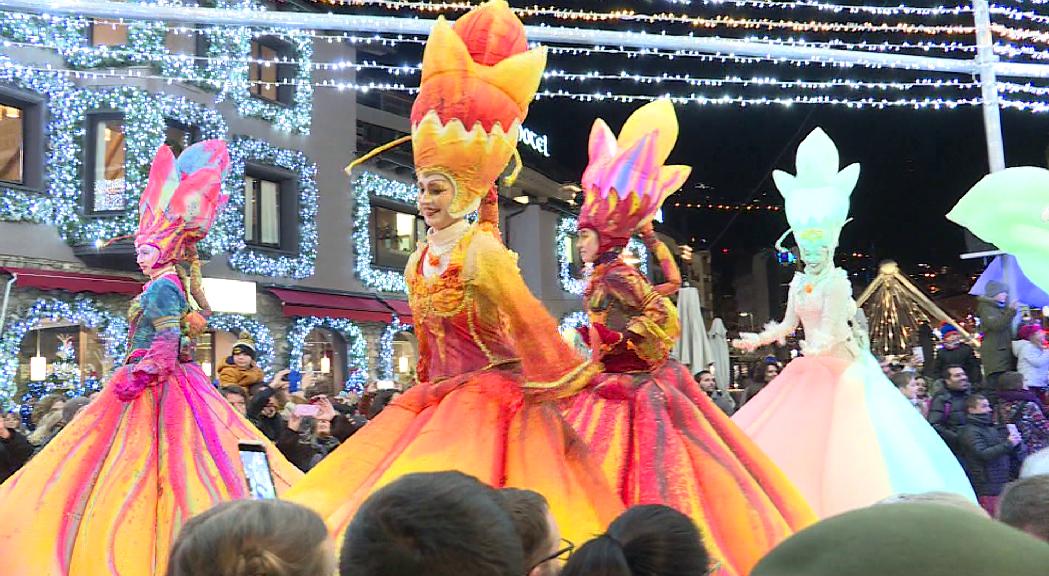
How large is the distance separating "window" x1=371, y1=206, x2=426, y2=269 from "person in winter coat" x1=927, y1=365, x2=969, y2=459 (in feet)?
46.6

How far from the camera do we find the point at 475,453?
3129 millimetres

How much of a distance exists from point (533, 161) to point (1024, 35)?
15.7 meters

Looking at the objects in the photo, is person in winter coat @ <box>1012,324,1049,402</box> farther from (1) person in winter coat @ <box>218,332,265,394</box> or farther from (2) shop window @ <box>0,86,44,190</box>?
(2) shop window @ <box>0,86,44,190</box>

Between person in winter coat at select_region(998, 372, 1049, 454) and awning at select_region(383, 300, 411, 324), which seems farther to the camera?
awning at select_region(383, 300, 411, 324)

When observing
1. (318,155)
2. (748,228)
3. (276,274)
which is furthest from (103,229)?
(748,228)

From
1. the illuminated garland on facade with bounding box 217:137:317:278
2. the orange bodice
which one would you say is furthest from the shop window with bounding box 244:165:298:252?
the orange bodice

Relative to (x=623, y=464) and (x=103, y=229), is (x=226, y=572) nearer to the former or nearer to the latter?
(x=623, y=464)

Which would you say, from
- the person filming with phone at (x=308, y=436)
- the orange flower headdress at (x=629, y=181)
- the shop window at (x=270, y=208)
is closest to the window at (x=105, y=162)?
the shop window at (x=270, y=208)

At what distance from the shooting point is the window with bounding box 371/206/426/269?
65.5 feet

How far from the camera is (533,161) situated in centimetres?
2552

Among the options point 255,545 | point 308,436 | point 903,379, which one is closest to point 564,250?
point 903,379

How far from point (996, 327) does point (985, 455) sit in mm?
2981

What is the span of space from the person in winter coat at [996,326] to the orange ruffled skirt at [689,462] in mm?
5614

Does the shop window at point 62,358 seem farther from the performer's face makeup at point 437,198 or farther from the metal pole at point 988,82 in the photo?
the metal pole at point 988,82
